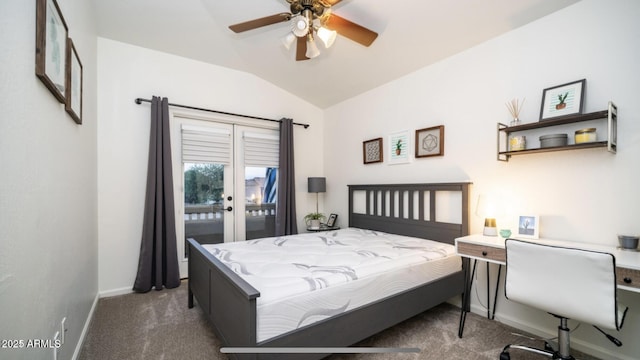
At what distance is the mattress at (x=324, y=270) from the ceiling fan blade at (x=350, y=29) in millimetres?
1717

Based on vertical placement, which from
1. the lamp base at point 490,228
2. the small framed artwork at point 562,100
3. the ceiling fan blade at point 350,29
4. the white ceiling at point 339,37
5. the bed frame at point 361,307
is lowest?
the bed frame at point 361,307

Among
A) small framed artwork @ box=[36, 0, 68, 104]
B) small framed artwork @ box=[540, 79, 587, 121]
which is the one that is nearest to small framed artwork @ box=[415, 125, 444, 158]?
small framed artwork @ box=[540, 79, 587, 121]

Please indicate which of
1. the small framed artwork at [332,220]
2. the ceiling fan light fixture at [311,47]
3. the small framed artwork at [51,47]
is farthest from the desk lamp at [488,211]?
the small framed artwork at [51,47]

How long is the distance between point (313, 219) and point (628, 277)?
339 cm

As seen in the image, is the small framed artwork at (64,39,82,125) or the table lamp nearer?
the small framed artwork at (64,39,82,125)

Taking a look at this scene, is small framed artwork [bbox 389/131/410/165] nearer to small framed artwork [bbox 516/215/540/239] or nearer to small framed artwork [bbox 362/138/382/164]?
small framed artwork [bbox 362/138/382/164]

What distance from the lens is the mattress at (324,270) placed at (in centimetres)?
150

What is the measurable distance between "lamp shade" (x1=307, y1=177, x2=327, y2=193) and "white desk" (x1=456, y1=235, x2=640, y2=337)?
7.71 feet

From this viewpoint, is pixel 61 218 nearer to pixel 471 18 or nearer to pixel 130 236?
pixel 130 236

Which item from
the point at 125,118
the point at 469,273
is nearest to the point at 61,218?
the point at 125,118

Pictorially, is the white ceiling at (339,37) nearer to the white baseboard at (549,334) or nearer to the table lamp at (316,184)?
the table lamp at (316,184)

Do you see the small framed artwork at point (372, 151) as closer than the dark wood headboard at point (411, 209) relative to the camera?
No

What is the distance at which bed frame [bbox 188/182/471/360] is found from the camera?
1.47 metres

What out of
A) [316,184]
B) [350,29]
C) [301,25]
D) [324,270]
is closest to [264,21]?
[301,25]
